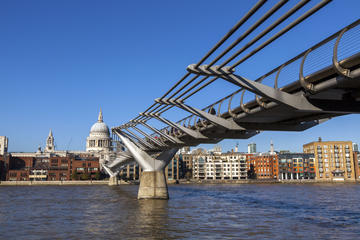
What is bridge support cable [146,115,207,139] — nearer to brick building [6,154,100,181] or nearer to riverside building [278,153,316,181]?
brick building [6,154,100,181]

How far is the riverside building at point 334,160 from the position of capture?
164m

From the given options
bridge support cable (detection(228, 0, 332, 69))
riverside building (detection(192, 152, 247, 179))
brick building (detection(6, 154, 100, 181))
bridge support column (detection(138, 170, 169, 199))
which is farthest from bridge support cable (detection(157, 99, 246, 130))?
riverside building (detection(192, 152, 247, 179))

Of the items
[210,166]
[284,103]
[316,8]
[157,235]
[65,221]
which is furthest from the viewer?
[210,166]

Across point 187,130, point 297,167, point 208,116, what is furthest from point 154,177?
point 297,167

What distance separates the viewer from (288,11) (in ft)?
33.0

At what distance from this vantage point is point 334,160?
541 feet

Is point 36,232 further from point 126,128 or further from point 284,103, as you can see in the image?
point 126,128

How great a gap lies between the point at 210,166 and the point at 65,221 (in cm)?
14605

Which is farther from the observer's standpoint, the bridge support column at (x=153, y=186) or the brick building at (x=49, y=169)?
the brick building at (x=49, y=169)

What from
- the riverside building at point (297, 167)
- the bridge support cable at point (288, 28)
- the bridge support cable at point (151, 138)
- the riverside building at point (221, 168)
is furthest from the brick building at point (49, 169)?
the bridge support cable at point (288, 28)

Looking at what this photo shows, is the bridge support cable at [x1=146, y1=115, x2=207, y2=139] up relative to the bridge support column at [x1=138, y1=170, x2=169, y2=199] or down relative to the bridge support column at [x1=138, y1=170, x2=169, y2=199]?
up

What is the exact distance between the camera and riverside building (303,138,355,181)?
163750 millimetres

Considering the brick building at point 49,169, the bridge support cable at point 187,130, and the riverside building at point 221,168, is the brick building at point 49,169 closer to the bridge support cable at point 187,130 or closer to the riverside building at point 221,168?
the riverside building at point 221,168

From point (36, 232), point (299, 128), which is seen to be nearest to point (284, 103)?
point (299, 128)
